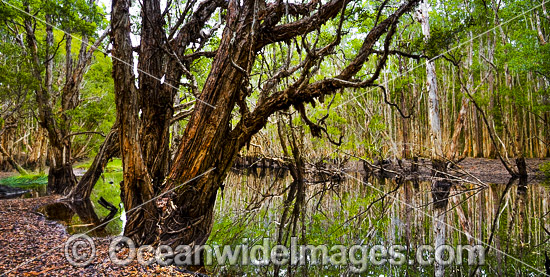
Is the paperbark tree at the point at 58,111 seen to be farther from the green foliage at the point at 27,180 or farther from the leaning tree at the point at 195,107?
the green foliage at the point at 27,180

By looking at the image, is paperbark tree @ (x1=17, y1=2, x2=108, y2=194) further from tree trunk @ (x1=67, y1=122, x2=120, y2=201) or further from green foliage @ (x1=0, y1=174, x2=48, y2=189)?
green foliage @ (x1=0, y1=174, x2=48, y2=189)

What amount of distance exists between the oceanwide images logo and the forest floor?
8 cm

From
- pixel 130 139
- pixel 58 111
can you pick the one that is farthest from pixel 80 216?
pixel 58 111

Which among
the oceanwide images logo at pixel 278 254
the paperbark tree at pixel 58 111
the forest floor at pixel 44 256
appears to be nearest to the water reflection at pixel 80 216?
the forest floor at pixel 44 256

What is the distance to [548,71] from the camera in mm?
9070

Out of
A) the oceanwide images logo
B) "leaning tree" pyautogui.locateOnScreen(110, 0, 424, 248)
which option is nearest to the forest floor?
the oceanwide images logo

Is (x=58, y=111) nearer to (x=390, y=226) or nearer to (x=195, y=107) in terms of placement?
(x=195, y=107)

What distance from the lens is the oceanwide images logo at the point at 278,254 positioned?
3.07 metres

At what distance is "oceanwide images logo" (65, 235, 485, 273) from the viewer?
10.1ft

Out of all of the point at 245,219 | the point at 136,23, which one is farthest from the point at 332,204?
the point at 136,23

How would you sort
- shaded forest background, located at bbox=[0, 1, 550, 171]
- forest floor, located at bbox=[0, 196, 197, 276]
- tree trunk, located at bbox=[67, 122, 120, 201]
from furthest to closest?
shaded forest background, located at bbox=[0, 1, 550, 171], tree trunk, located at bbox=[67, 122, 120, 201], forest floor, located at bbox=[0, 196, 197, 276]

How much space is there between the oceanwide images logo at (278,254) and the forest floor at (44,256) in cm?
8

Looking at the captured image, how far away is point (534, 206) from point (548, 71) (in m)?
5.43

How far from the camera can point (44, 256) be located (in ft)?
9.95
